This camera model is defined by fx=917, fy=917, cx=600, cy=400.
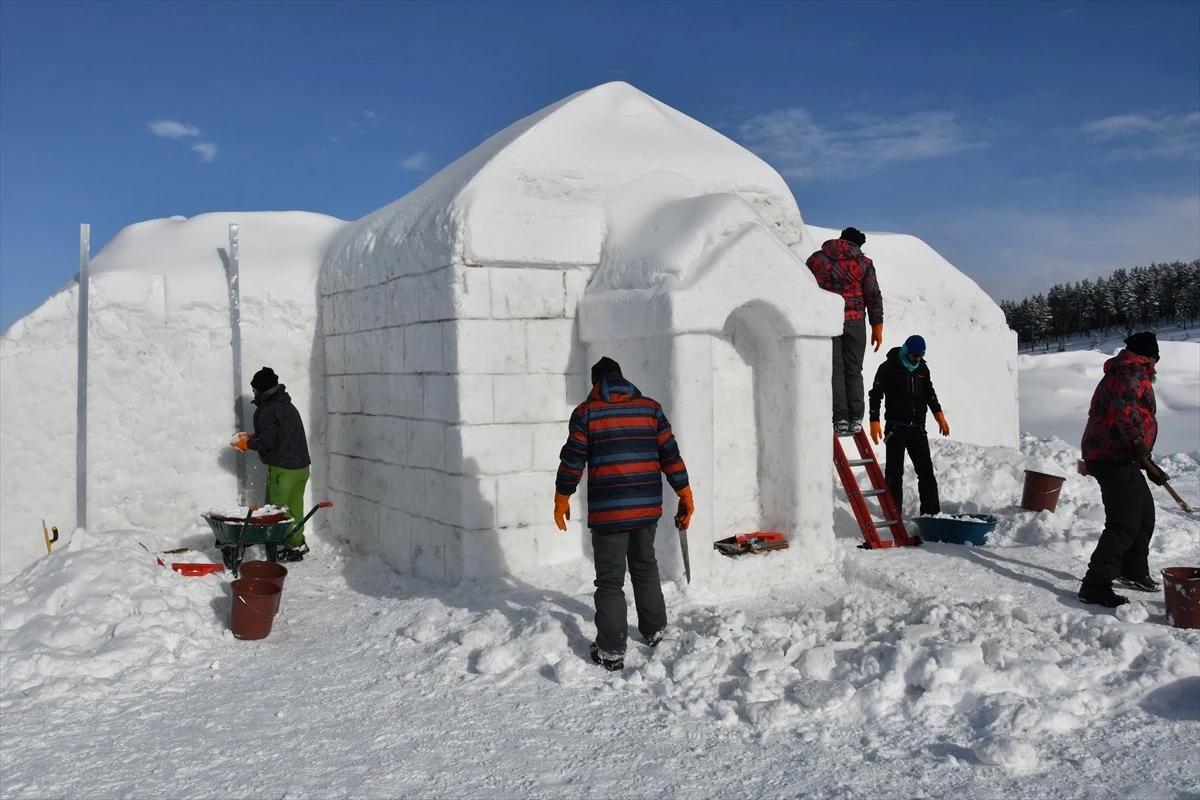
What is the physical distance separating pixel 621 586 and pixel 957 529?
3.46 m

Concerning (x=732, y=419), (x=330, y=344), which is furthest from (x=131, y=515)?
(x=732, y=419)

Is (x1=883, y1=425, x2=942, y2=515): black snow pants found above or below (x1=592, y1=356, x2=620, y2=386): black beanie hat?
below

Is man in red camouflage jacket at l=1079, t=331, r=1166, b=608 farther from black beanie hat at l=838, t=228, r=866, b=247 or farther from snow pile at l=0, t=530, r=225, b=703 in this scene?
snow pile at l=0, t=530, r=225, b=703

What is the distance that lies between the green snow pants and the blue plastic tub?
5.25m

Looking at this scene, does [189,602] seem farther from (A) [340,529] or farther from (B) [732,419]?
(B) [732,419]

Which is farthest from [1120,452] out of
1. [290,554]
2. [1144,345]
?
[290,554]

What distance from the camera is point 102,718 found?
451 cm

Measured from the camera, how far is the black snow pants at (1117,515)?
18.0ft

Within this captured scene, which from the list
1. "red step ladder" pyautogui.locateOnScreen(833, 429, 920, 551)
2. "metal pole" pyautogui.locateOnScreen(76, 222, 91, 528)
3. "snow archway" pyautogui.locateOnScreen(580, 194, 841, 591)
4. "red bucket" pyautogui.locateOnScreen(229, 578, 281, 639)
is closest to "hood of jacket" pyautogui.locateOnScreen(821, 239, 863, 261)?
"snow archway" pyautogui.locateOnScreen(580, 194, 841, 591)

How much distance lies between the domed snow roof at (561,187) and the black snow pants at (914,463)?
1902 millimetres

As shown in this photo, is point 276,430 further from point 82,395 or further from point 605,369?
point 605,369

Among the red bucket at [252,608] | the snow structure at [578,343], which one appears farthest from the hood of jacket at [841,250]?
the red bucket at [252,608]

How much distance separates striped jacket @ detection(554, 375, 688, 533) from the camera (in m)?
4.82

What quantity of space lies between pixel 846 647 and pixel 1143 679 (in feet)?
4.35
